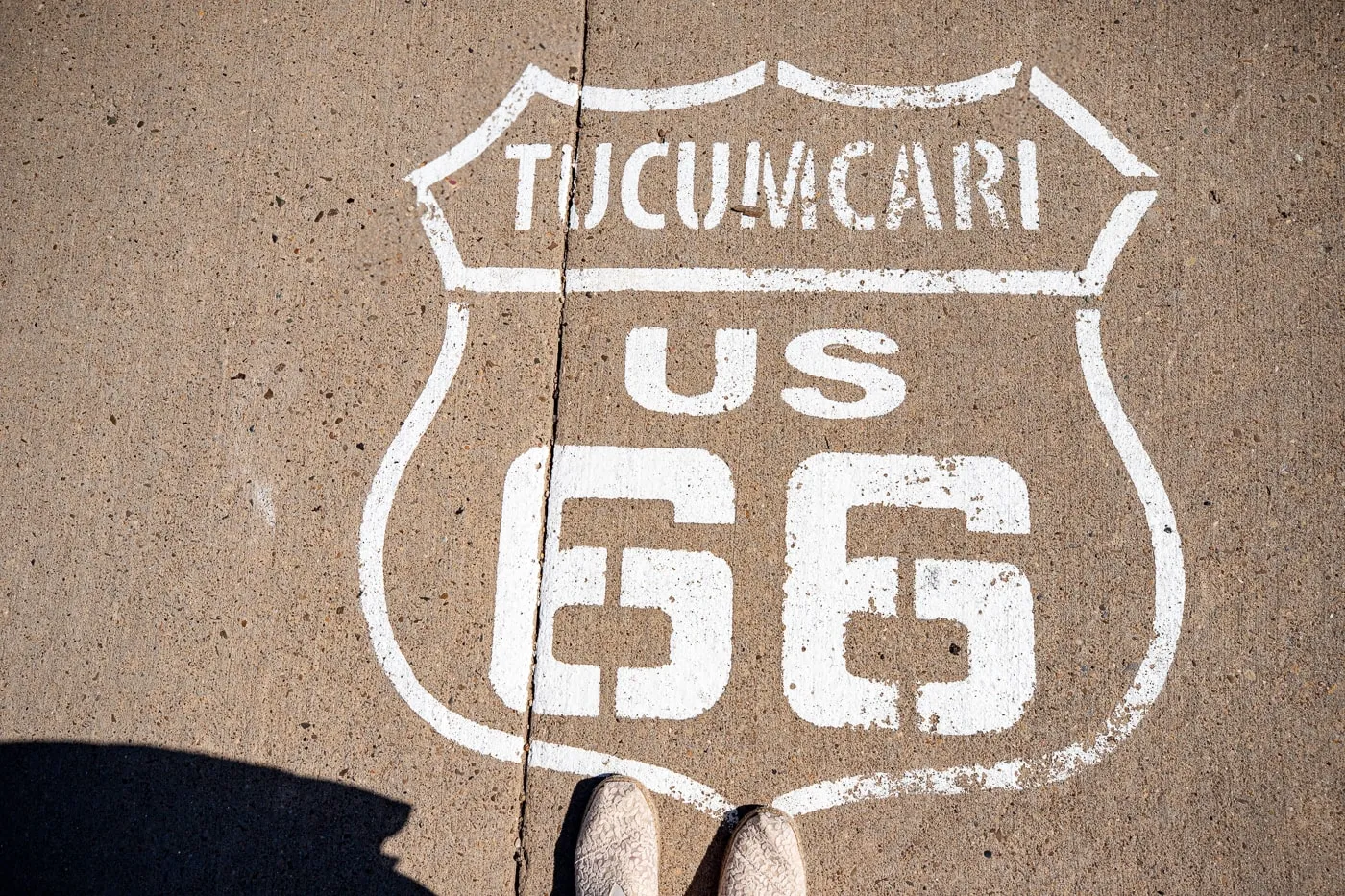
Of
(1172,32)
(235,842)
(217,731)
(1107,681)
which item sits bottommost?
(235,842)

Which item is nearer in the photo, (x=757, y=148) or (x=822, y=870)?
(x=822, y=870)

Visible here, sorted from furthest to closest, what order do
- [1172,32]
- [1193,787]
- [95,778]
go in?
1. [1172,32]
2. [95,778]
3. [1193,787]

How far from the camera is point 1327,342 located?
9.36 ft

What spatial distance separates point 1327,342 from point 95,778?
4.49 m

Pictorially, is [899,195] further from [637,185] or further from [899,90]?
[637,185]

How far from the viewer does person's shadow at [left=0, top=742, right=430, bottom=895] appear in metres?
2.71

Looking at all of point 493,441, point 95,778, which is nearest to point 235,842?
point 95,778

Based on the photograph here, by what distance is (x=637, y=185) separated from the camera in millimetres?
3082

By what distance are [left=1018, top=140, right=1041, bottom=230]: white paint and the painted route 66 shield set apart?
0.01m

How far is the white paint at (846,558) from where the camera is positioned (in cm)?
271

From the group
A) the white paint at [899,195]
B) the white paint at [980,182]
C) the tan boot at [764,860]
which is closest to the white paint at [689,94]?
the white paint at [899,195]

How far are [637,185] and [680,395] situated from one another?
82cm

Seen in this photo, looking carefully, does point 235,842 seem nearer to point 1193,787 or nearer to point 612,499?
point 612,499

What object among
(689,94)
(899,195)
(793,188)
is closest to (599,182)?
(689,94)
